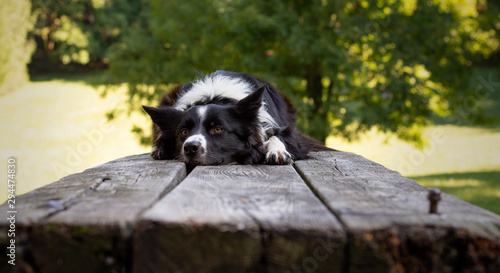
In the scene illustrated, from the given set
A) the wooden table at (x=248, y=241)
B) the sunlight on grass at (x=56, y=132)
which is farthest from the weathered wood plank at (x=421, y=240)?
the sunlight on grass at (x=56, y=132)

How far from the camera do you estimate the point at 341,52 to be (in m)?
7.00

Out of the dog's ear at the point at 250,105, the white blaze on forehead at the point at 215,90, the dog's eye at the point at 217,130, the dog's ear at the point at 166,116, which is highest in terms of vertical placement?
the white blaze on forehead at the point at 215,90

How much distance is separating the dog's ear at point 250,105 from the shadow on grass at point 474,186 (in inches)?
214

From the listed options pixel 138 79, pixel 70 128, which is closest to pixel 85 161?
pixel 70 128

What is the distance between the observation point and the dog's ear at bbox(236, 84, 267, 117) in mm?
3689

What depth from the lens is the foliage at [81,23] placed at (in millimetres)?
16078

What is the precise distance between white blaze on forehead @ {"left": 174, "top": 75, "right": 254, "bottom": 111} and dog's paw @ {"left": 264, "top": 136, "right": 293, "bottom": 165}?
71cm

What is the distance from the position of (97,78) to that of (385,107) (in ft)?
19.4

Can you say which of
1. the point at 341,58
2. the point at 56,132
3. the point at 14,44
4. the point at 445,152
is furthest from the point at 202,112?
the point at 56,132

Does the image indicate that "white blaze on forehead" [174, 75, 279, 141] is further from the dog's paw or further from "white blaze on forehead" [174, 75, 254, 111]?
the dog's paw

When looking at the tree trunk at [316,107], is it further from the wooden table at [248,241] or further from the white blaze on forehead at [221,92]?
the wooden table at [248,241]

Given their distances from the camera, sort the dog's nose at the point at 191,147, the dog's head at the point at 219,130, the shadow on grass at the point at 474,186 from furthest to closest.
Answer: the shadow on grass at the point at 474,186 → the dog's head at the point at 219,130 → the dog's nose at the point at 191,147

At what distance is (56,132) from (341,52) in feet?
49.1

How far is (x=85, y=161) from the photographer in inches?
623
